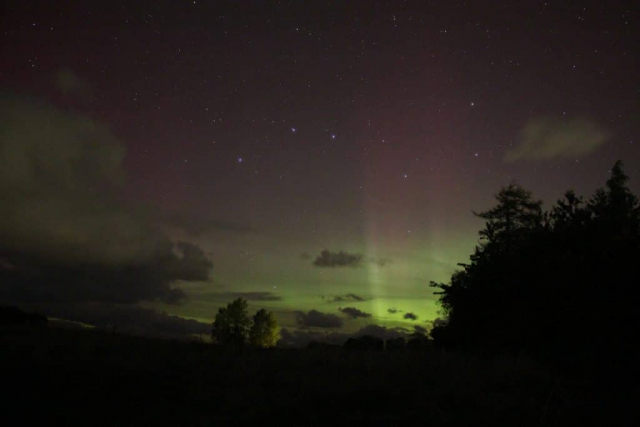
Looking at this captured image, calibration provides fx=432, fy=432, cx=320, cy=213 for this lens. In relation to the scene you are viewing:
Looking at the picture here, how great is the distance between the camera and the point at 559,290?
52.4 feet

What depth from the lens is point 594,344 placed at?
47.9ft

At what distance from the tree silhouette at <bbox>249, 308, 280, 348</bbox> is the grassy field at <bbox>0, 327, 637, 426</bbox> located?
145 feet

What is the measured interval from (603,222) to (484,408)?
12048mm

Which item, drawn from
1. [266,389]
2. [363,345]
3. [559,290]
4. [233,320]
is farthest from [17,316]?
[233,320]

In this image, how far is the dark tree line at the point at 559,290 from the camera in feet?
48.1

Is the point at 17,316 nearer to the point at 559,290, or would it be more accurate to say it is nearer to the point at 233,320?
the point at 559,290

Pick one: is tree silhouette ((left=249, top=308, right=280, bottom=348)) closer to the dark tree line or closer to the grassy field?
the dark tree line

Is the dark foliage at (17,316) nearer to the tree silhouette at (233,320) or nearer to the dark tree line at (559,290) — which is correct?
the dark tree line at (559,290)

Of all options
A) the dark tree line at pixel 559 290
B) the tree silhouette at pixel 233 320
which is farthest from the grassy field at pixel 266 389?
the tree silhouette at pixel 233 320

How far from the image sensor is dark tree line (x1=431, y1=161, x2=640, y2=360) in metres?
14.7

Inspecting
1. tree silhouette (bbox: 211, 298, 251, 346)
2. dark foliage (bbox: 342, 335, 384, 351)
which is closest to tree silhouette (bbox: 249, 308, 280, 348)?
tree silhouette (bbox: 211, 298, 251, 346)

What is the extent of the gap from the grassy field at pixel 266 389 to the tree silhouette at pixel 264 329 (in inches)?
1739

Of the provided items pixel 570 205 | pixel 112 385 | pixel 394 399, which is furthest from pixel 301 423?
pixel 570 205

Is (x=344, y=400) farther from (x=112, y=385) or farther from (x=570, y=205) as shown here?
(x=570, y=205)
